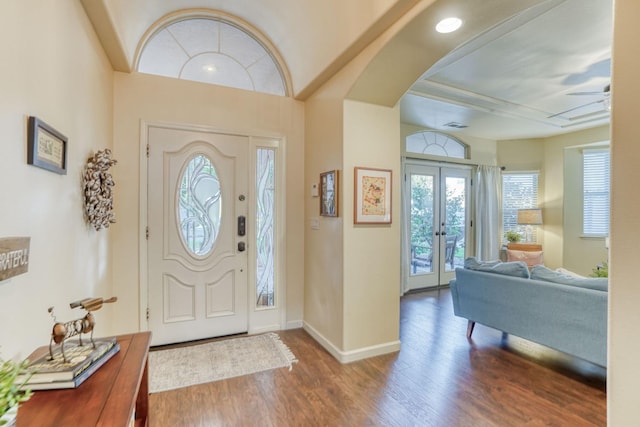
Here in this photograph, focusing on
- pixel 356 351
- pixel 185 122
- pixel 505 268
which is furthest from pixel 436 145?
pixel 185 122

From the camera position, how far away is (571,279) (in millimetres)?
2367

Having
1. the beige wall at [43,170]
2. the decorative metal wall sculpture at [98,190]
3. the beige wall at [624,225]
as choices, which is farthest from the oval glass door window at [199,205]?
the beige wall at [624,225]

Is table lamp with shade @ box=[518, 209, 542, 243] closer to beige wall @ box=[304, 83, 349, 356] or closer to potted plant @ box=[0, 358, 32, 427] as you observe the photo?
beige wall @ box=[304, 83, 349, 356]

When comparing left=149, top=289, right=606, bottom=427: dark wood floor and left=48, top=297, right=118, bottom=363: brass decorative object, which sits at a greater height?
left=48, top=297, right=118, bottom=363: brass decorative object

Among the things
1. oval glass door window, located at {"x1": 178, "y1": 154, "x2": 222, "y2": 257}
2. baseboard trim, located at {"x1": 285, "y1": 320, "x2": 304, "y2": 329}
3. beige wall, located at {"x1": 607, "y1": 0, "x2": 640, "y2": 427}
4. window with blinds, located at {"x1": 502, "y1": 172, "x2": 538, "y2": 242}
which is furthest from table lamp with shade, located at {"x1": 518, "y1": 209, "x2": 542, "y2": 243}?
oval glass door window, located at {"x1": 178, "y1": 154, "x2": 222, "y2": 257}

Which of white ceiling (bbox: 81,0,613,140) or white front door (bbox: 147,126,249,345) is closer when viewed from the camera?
white ceiling (bbox: 81,0,613,140)

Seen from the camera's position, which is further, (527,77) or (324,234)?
(527,77)

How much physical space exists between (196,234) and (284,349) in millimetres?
1431

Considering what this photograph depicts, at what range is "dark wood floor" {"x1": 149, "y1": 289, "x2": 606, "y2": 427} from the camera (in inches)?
74.4

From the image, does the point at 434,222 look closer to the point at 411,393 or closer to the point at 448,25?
the point at 411,393

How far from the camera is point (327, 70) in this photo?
107 inches

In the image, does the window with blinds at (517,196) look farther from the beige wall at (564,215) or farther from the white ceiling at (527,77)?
the white ceiling at (527,77)

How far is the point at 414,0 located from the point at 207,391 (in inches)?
117

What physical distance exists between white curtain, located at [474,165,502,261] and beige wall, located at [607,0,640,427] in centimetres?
499
